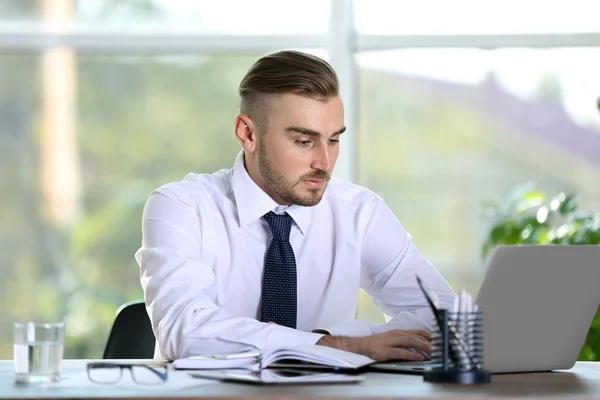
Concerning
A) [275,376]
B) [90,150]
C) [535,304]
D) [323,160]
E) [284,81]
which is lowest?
[275,376]

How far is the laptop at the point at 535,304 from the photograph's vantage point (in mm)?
1630

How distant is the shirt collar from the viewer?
7.93ft

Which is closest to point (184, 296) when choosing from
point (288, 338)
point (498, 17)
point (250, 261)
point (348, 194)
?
point (288, 338)

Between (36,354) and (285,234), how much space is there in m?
1.01

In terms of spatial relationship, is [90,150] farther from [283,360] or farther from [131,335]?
[283,360]

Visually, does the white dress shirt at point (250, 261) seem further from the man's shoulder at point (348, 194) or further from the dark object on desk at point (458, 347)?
the dark object on desk at point (458, 347)

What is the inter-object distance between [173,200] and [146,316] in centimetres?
38

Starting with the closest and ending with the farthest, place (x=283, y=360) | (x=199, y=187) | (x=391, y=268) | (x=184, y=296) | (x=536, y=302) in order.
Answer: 1. (x=536, y=302)
2. (x=283, y=360)
3. (x=184, y=296)
4. (x=199, y=187)
5. (x=391, y=268)

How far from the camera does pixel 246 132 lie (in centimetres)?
254

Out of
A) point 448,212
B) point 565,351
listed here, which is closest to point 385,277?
point 565,351

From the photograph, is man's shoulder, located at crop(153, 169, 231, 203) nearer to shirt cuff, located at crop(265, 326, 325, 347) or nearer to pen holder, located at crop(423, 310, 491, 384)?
shirt cuff, located at crop(265, 326, 325, 347)

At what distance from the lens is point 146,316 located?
2.50 metres

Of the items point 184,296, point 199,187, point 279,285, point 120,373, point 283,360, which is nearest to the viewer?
point 120,373

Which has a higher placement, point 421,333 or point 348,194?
point 348,194
